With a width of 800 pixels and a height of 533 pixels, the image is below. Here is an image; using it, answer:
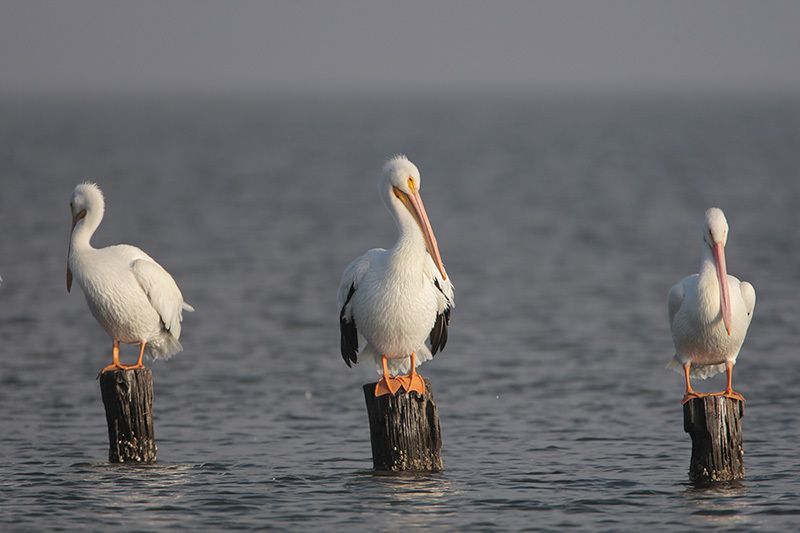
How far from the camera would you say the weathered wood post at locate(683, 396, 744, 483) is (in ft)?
30.4

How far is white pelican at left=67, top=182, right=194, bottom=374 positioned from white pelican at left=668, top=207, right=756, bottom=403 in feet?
10.1

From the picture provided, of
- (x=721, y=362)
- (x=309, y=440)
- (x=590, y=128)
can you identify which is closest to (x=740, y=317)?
(x=721, y=362)

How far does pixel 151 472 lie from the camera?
10.1 m

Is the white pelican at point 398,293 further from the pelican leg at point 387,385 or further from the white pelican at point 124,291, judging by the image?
the white pelican at point 124,291

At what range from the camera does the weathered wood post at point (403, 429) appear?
946 cm

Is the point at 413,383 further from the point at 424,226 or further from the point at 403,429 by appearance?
the point at 424,226

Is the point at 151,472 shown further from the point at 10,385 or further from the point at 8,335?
the point at 8,335

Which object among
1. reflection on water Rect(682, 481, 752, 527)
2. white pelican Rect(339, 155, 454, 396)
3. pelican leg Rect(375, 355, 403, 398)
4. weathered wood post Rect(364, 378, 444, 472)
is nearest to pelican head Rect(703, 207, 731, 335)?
reflection on water Rect(682, 481, 752, 527)

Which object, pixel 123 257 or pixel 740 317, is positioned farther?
pixel 123 257

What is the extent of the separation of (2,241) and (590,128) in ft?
231

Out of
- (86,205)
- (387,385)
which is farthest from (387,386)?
(86,205)

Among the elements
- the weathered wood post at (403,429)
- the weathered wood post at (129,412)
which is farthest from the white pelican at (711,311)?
the weathered wood post at (129,412)

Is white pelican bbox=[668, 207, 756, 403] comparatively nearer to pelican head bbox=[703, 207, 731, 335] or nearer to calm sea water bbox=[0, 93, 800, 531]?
pelican head bbox=[703, 207, 731, 335]

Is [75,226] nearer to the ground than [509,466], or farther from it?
farther from it
